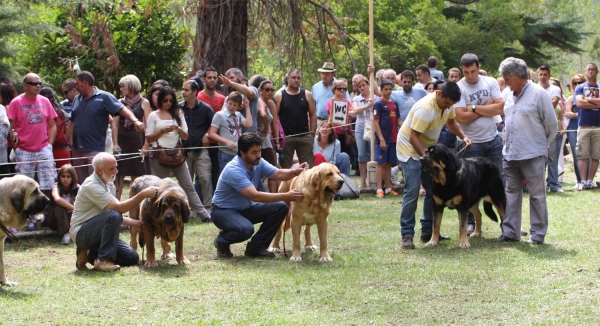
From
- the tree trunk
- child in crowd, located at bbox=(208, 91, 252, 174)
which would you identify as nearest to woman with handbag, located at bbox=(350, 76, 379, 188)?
the tree trunk

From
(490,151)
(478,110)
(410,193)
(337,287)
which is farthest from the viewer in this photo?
(490,151)

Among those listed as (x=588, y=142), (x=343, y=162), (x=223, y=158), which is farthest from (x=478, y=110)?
(x=588, y=142)

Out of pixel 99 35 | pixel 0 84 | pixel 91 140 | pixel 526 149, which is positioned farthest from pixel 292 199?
pixel 99 35

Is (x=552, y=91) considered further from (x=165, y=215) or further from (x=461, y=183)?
(x=165, y=215)

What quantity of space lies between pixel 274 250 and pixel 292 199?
1144 mm

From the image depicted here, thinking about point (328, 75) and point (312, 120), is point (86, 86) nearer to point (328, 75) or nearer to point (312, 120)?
point (312, 120)

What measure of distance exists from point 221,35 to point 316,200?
752 centimetres

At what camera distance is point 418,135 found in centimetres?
909

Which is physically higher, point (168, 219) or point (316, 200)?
point (316, 200)

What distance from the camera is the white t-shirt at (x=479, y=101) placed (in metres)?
9.69

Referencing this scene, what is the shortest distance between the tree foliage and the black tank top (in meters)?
3.92

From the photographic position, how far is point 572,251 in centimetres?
870

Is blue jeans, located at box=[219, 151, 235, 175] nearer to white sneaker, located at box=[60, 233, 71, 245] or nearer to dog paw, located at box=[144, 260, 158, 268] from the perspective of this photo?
white sneaker, located at box=[60, 233, 71, 245]

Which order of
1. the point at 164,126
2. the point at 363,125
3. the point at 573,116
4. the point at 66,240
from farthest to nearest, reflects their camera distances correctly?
the point at 573,116 < the point at 363,125 < the point at 164,126 < the point at 66,240
